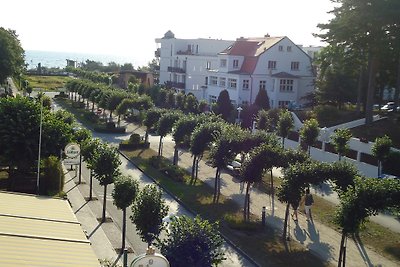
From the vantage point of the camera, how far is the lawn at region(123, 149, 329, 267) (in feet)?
65.5

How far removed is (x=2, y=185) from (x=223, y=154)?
12309 mm

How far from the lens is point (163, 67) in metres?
89.9

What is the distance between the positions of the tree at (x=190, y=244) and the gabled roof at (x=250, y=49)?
4915 cm

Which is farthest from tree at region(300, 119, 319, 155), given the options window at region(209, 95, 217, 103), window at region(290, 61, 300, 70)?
window at region(209, 95, 217, 103)

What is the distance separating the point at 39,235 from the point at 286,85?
1998 inches

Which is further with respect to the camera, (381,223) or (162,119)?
(162,119)

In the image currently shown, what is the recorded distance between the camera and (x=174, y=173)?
32812mm

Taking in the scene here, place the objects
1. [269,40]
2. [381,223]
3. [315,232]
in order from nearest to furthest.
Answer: [315,232] < [381,223] < [269,40]

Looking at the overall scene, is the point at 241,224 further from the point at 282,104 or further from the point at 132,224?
the point at 282,104

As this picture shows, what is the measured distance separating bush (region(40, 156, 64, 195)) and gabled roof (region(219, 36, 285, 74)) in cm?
3921

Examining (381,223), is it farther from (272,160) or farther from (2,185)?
(2,185)

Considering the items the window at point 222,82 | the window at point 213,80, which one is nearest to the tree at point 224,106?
the window at point 222,82

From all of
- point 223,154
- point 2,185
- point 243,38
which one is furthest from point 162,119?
point 243,38

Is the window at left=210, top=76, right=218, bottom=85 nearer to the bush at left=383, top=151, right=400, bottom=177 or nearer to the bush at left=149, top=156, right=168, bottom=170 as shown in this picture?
the bush at left=149, top=156, right=168, bottom=170
